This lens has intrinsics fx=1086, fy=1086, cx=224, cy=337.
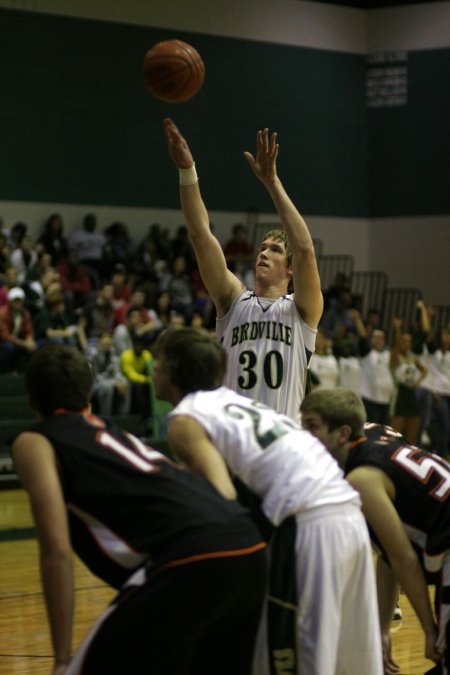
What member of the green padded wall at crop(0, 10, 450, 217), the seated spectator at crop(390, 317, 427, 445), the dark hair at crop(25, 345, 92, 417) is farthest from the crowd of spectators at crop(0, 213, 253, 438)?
→ the dark hair at crop(25, 345, 92, 417)

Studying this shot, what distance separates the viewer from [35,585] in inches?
299

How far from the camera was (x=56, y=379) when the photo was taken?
3.27 m

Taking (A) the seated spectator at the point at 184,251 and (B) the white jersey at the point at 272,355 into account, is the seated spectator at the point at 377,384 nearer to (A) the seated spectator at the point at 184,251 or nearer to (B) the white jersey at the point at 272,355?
(A) the seated spectator at the point at 184,251

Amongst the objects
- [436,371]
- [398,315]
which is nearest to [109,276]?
[436,371]

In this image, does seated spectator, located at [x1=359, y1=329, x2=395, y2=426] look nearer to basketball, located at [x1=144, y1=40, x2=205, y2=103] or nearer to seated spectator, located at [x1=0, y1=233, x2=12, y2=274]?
seated spectator, located at [x1=0, y1=233, x2=12, y2=274]

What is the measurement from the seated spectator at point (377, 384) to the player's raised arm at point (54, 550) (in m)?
12.9

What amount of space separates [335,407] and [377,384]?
1200 centimetres

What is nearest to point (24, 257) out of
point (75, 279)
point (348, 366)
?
point (75, 279)

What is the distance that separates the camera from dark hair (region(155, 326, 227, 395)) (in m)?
3.52

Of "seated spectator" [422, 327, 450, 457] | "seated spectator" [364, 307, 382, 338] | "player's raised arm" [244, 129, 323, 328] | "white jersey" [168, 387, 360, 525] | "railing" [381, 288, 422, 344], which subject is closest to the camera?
"white jersey" [168, 387, 360, 525]

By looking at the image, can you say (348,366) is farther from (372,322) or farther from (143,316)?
(143,316)

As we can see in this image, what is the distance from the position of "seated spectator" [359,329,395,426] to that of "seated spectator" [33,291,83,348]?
4482 mm

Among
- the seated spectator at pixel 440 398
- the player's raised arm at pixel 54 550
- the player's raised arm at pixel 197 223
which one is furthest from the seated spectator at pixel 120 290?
the player's raised arm at pixel 54 550

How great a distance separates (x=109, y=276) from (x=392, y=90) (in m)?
8.37
